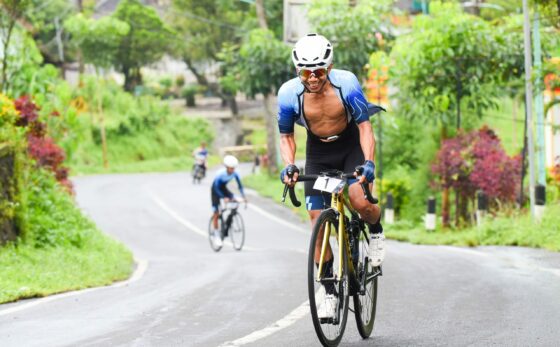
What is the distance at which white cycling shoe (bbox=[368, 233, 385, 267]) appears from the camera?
7.74 metres

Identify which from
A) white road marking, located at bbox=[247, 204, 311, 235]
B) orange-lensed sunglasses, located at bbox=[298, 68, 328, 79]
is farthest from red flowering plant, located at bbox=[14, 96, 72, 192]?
orange-lensed sunglasses, located at bbox=[298, 68, 328, 79]

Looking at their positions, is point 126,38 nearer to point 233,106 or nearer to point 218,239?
point 233,106

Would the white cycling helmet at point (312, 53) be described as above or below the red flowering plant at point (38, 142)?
above

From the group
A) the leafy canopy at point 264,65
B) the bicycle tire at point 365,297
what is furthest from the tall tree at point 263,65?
the bicycle tire at point 365,297

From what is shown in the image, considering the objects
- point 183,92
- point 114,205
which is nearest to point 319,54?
point 114,205

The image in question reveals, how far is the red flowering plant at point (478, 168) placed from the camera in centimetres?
2369

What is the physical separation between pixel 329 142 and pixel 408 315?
→ 6.34 ft

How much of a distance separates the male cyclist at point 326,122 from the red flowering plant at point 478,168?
649 inches

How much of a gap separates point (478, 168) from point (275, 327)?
16.4 m

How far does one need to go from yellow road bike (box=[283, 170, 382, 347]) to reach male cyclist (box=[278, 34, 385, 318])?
5 centimetres

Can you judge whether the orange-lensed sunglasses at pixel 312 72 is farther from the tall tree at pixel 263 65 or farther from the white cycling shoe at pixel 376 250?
the tall tree at pixel 263 65

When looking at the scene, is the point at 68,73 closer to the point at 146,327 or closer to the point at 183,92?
the point at 183,92

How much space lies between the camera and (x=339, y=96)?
282 inches

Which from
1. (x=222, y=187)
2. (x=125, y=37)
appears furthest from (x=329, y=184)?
(x=125, y=37)
